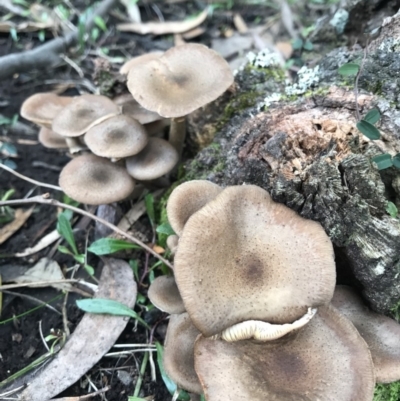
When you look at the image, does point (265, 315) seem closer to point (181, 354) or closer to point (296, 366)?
point (296, 366)

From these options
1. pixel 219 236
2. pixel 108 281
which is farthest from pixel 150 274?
pixel 219 236

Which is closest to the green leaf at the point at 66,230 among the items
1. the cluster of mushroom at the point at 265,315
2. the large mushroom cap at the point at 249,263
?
the cluster of mushroom at the point at 265,315

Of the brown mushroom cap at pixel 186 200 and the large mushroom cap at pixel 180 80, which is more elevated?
the large mushroom cap at pixel 180 80

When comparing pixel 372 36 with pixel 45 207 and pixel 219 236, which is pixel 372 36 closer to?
pixel 219 236

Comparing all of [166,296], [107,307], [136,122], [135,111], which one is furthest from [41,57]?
[166,296]

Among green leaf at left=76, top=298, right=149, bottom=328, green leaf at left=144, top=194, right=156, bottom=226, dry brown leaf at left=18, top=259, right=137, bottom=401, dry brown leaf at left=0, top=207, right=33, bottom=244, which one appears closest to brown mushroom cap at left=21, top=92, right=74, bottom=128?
dry brown leaf at left=0, top=207, right=33, bottom=244

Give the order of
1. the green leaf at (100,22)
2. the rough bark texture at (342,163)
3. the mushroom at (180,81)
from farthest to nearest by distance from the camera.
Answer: the green leaf at (100,22), the mushroom at (180,81), the rough bark texture at (342,163)

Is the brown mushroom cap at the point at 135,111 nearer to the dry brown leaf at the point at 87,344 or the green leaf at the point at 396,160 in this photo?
the dry brown leaf at the point at 87,344
